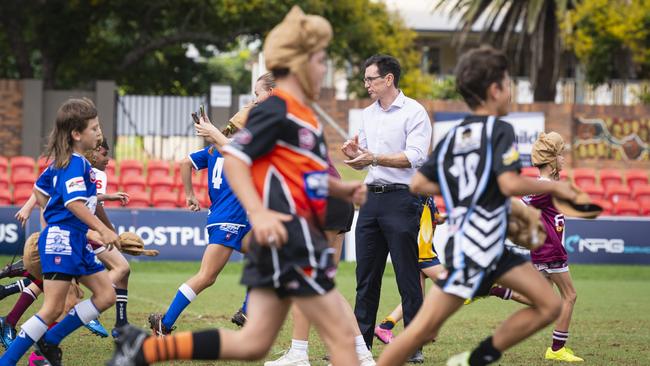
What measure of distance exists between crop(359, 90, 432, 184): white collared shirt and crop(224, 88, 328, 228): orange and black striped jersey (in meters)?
2.81

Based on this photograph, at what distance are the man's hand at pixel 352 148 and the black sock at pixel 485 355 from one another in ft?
6.72

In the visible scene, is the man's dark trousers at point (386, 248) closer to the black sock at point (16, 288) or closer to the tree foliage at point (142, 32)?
the black sock at point (16, 288)

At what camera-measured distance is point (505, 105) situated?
548cm

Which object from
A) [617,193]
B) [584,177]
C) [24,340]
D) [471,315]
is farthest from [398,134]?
[584,177]

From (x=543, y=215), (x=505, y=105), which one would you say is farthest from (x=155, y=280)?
(x=505, y=105)

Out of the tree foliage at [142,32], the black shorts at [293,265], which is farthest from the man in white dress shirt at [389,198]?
the tree foliage at [142,32]

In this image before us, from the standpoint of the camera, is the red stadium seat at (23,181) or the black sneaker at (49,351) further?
the red stadium seat at (23,181)

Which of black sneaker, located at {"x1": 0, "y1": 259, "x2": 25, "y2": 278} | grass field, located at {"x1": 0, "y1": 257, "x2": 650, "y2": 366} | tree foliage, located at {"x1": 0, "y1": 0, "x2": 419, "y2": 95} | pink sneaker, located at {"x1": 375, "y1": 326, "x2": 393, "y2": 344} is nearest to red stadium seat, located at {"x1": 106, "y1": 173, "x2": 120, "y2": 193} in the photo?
grass field, located at {"x1": 0, "y1": 257, "x2": 650, "y2": 366}

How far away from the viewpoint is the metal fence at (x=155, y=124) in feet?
87.8

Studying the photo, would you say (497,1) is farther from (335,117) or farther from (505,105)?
(505,105)

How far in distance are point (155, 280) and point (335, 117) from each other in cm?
1293

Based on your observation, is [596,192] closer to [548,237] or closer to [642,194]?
[642,194]

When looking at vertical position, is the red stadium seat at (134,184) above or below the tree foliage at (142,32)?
below

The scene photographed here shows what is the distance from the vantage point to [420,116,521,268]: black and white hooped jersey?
5273 mm
